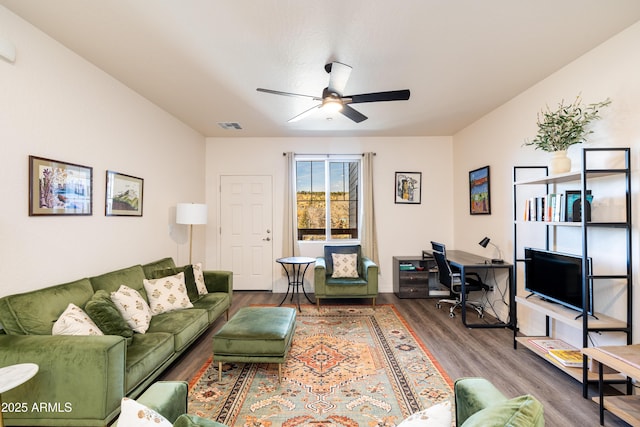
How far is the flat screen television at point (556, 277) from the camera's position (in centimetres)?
233

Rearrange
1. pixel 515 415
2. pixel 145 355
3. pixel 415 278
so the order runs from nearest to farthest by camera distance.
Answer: pixel 515 415 < pixel 145 355 < pixel 415 278

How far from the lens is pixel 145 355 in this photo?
6.73 ft

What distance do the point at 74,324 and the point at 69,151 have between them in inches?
57.2

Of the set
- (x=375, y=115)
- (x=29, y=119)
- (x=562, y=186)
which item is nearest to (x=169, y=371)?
(x=29, y=119)

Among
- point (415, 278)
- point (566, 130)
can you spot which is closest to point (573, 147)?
point (566, 130)

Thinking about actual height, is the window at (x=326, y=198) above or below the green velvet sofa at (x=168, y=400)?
above

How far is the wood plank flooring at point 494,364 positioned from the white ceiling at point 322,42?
108 inches

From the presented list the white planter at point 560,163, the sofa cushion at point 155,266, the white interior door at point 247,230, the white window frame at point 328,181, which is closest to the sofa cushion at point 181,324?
the sofa cushion at point 155,266

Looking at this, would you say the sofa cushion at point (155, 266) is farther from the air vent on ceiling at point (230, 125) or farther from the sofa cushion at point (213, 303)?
the air vent on ceiling at point (230, 125)

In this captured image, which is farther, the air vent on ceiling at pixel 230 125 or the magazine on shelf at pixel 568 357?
the air vent on ceiling at pixel 230 125

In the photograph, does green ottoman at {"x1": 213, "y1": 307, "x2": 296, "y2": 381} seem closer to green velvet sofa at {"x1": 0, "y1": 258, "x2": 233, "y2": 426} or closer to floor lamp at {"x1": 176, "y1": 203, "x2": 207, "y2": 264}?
green velvet sofa at {"x1": 0, "y1": 258, "x2": 233, "y2": 426}

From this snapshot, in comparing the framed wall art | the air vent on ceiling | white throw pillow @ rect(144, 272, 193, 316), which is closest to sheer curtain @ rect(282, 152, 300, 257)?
the air vent on ceiling

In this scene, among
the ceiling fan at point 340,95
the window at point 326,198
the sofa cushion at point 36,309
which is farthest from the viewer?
the window at point 326,198

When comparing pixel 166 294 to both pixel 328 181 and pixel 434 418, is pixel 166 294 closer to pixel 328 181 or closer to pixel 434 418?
pixel 434 418
